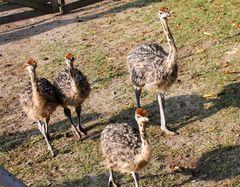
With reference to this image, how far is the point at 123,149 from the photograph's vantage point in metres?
7.00

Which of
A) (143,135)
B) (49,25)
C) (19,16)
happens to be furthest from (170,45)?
(19,16)

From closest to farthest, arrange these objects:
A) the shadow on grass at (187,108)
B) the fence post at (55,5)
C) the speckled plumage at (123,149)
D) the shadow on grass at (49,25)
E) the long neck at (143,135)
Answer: the long neck at (143,135) < the speckled plumage at (123,149) < the shadow on grass at (187,108) < the shadow on grass at (49,25) < the fence post at (55,5)

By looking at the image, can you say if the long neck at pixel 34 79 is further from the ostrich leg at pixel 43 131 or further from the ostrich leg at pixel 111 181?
the ostrich leg at pixel 111 181

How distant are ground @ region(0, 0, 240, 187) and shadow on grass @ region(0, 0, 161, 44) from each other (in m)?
0.04

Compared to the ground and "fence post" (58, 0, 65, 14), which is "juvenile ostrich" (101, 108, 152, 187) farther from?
"fence post" (58, 0, 65, 14)

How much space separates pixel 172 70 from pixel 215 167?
185 centimetres

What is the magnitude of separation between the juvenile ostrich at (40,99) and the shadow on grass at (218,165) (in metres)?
2.67

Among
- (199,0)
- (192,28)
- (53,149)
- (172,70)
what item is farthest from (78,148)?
(199,0)

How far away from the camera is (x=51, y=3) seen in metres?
15.2

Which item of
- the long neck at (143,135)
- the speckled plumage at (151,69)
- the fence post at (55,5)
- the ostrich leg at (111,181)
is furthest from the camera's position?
the fence post at (55,5)

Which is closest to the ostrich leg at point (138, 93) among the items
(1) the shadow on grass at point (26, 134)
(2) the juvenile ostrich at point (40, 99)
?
(1) the shadow on grass at point (26, 134)

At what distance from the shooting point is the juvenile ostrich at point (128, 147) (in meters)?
6.71

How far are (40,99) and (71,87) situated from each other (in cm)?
59

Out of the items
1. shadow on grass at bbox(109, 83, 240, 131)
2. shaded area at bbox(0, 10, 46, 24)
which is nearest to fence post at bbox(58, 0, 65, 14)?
shaded area at bbox(0, 10, 46, 24)
